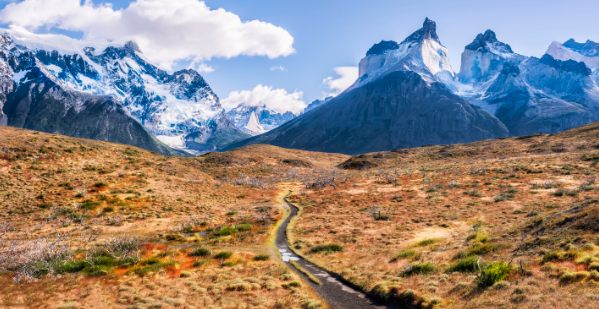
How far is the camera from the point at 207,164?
321 feet

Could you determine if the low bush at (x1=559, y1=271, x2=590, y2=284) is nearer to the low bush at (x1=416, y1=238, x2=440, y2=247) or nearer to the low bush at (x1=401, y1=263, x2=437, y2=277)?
the low bush at (x1=401, y1=263, x2=437, y2=277)

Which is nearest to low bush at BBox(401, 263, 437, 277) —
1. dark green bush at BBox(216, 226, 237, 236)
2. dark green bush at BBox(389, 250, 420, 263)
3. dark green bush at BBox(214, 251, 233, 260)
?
dark green bush at BBox(389, 250, 420, 263)

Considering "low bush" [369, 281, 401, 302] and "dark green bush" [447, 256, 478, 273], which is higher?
"dark green bush" [447, 256, 478, 273]

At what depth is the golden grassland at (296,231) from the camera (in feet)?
51.6

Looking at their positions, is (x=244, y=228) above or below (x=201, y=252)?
below

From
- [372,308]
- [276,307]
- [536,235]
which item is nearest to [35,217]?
[276,307]

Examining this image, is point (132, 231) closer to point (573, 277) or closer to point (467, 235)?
point (467, 235)

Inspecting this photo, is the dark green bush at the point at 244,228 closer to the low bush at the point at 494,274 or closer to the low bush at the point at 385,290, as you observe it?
the low bush at the point at 385,290

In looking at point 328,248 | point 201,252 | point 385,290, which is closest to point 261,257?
point 201,252

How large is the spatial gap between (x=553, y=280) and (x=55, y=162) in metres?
70.1

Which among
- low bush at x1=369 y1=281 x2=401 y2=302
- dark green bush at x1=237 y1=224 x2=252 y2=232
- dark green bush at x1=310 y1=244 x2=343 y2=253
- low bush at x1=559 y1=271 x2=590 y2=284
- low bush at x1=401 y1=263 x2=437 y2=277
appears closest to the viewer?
low bush at x1=559 y1=271 x2=590 y2=284

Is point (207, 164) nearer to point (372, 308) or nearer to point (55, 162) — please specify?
point (55, 162)

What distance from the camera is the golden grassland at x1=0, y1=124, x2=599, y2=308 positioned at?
51.6 ft

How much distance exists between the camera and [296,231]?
35.7 meters
